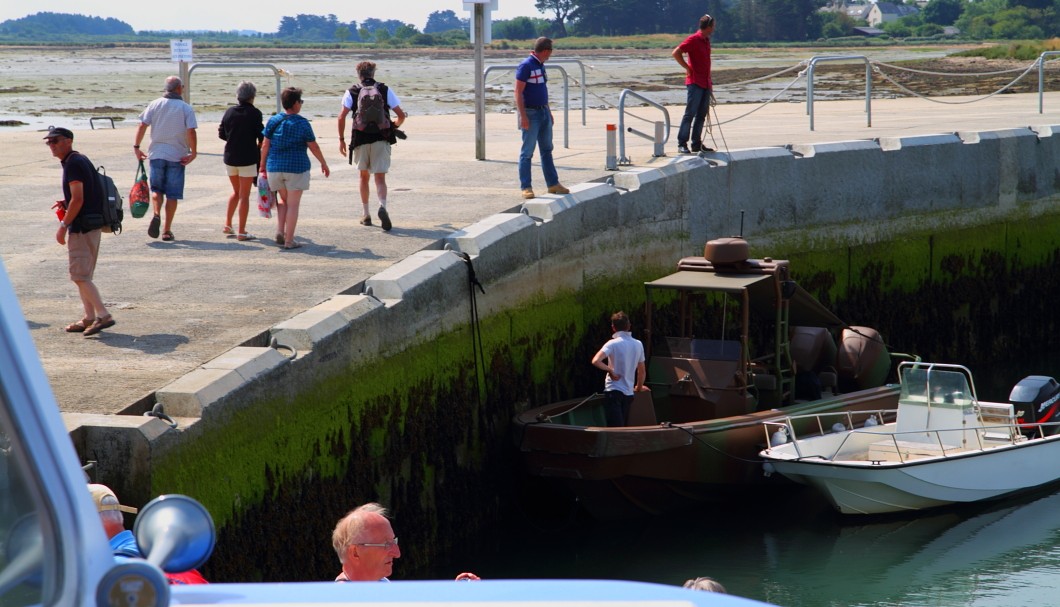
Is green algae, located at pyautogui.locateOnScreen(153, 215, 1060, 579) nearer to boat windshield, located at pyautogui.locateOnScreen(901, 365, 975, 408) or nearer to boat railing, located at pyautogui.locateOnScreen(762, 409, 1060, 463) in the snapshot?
boat railing, located at pyautogui.locateOnScreen(762, 409, 1060, 463)

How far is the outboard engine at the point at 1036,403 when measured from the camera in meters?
11.9

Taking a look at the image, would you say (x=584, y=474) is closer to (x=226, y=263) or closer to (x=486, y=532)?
(x=486, y=532)

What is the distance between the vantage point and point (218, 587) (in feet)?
8.32

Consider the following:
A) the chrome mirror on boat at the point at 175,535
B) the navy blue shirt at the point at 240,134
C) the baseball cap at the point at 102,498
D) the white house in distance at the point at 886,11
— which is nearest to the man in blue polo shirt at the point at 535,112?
the navy blue shirt at the point at 240,134

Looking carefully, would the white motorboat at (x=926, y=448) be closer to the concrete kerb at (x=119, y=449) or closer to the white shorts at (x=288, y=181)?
the white shorts at (x=288, y=181)

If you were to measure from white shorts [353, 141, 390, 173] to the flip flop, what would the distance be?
367cm

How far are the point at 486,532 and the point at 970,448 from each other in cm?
431

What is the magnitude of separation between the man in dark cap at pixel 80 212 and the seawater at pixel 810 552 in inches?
129

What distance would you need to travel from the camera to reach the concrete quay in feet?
25.9

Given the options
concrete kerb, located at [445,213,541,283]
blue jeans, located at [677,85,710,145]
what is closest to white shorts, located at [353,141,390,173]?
concrete kerb, located at [445,213,541,283]

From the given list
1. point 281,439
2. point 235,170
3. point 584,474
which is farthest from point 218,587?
point 235,170

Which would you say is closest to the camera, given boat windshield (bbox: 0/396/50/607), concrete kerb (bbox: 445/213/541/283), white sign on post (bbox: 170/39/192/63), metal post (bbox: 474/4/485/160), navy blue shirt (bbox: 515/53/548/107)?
boat windshield (bbox: 0/396/50/607)

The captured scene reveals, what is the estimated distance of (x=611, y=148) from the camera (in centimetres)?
1444

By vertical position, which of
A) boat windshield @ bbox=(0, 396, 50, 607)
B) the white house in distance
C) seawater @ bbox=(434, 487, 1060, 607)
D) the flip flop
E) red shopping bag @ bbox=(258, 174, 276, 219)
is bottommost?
seawater @ bbox=(434, 487, 1060, 607)
